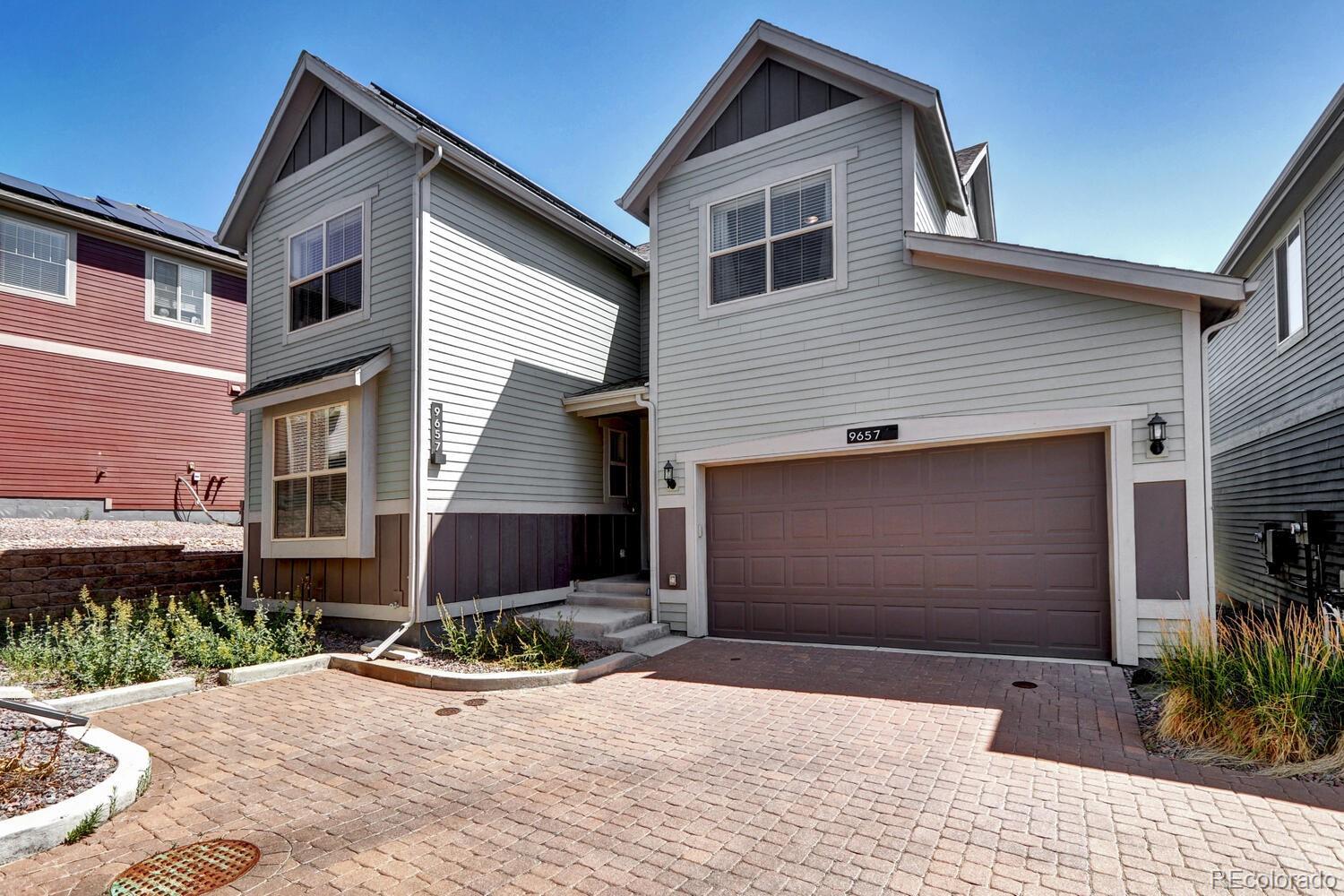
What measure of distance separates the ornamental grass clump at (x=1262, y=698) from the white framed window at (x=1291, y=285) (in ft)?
22.5

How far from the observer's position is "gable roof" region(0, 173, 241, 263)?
12.9 m

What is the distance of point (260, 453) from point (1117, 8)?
43.0ft

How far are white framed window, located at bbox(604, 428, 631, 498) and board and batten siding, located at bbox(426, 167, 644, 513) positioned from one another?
0.19 meters

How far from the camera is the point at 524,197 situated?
9.74 m

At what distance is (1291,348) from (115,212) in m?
21.8

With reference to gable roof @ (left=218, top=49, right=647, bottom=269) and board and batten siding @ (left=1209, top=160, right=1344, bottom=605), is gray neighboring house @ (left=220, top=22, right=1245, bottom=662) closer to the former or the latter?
gable roof @ (left=218, top=49, right=647, bottom=269)

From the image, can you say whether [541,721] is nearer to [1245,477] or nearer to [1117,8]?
[1117,8]

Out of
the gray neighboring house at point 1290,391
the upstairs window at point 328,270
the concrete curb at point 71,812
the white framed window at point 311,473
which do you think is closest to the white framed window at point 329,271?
the upstairs window at point 328,270

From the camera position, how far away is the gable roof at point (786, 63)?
7.95 m

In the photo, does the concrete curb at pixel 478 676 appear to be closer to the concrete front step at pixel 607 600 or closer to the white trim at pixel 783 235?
the concrete front step at pixel 607 600

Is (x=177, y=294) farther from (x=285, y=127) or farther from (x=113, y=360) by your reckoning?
(x=285, y=127)

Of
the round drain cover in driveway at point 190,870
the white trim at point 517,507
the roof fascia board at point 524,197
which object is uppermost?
the roof fascia board at point 524,197

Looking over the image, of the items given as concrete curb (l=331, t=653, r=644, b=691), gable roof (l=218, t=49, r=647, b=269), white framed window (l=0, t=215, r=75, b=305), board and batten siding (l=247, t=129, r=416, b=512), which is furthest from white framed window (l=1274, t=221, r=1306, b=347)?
white framed window (l=0, t=215, r=75, b=305)

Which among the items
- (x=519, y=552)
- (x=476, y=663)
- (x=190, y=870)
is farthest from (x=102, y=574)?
(x=190, y=870)
